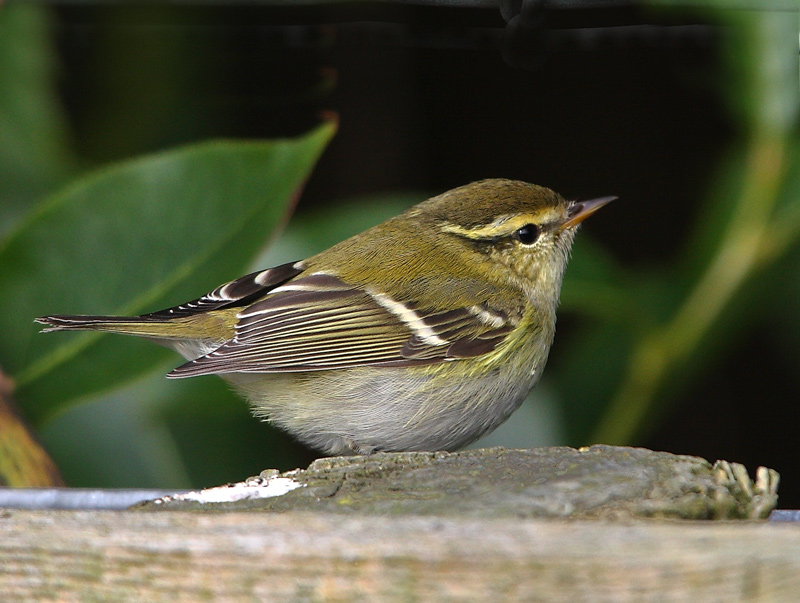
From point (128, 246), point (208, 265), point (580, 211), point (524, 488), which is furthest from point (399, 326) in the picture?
point (524, 488)

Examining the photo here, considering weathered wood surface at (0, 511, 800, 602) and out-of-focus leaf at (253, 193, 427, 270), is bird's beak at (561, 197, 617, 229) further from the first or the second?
weathered wood surface at (0, 511, 800, 602)

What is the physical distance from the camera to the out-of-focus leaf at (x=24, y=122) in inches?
136

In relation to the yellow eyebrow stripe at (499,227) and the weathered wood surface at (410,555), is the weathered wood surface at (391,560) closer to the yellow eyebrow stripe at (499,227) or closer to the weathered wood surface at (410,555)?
the weathered wood surface at (410,555)

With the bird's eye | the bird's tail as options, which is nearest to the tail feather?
the bird's tail

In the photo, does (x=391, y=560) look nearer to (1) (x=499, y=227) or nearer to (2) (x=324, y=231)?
(1) (x=499, y=227)

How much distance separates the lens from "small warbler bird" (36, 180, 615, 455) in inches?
98.9

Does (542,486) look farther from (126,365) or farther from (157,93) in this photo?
(157,93)

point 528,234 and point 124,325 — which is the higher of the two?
point 528,234

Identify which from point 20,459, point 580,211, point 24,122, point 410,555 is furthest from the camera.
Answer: point 24,122

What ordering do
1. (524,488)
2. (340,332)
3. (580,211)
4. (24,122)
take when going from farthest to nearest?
(24,122)
(580,211)
(340,332)
(524,488)

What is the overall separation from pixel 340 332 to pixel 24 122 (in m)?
1.65

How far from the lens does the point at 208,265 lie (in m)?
2.82

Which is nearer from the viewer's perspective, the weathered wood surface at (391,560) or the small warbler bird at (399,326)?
the weathered wood surface at (391,560)

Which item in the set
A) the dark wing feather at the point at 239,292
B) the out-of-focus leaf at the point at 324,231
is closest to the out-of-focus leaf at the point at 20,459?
the dark wing feather at the point at 239,292
